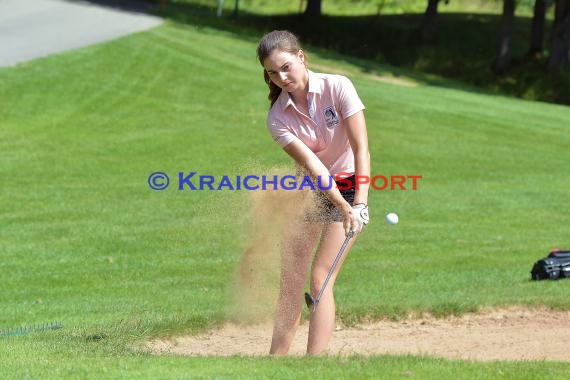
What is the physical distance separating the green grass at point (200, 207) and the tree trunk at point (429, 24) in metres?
9.37

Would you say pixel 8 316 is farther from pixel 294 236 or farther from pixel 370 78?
pixel 370 78

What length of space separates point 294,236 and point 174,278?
5.00 meters

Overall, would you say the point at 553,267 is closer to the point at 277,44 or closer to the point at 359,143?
the point at 359,143

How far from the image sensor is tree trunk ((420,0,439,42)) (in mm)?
42344

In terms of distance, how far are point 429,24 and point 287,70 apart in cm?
3682

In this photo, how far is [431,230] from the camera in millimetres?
15531

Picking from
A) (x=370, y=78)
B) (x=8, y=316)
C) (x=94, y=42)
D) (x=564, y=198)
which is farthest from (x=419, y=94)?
(x=8, y=316)

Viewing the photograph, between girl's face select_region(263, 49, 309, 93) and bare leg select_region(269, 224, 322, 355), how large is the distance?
1.01 meters

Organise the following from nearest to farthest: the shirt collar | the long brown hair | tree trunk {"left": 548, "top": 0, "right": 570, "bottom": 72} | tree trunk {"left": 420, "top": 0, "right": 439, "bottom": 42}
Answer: the long brown hair < the shirt collar < tree trunk {"left": 548, "top": 0, "right": 570, "bottom": 72} < tree trunk {"left": 420, "top": 0, "right": 439, "bottom": 42}

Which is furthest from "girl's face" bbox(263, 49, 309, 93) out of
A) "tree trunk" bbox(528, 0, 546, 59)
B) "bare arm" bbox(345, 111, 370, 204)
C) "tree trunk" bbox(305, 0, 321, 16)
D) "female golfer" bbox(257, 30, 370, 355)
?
"tree trunk" bbox(305, 0, 321, 16)

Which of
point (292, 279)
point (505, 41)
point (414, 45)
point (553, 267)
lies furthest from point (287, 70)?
point (414, 45)

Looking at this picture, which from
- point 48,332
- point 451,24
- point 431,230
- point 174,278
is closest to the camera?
point 48,332

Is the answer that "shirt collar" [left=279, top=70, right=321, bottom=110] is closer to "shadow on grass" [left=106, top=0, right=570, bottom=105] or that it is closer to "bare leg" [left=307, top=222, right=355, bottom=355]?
"bare leg" [left=307, top=222, right=355, bottom=355]

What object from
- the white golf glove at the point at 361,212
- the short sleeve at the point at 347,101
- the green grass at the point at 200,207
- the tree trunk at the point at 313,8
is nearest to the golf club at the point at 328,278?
the white golf glove at the point at 361,212
